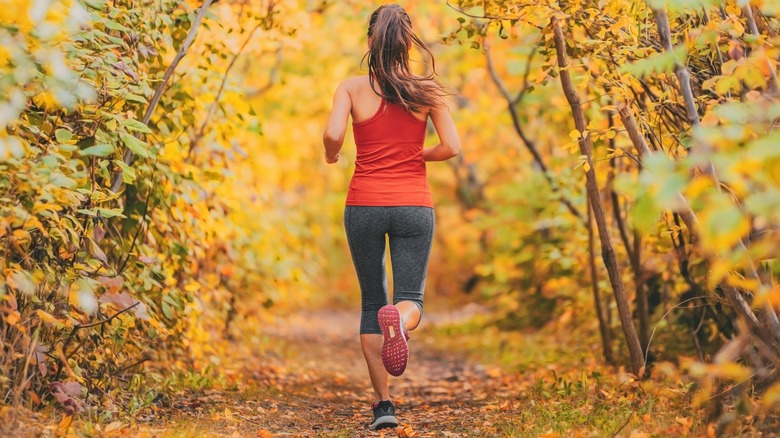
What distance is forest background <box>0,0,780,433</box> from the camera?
2723 millimetres

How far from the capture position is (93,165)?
11.5 ft

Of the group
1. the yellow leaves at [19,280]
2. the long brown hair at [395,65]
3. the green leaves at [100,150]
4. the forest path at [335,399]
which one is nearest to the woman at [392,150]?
the long brown hair at [395,65]

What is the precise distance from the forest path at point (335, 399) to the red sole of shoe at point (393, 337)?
41 cm

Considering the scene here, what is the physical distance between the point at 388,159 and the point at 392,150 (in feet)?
0.15

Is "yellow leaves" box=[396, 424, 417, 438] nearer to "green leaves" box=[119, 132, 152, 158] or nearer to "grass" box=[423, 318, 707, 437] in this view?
"grass" box=[423, 318, 707, 437]

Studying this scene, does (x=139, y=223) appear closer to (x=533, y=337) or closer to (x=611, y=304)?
(x=611, y=304)

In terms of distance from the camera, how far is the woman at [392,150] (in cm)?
368

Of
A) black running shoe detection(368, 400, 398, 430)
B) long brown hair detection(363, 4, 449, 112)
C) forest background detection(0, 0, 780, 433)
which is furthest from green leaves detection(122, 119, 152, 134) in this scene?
black running shoe detection(368, 400, 398, 430)

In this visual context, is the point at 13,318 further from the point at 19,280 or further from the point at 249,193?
the point at 249,193

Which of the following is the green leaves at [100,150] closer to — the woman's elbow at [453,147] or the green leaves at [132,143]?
the green leaves at [132,143]

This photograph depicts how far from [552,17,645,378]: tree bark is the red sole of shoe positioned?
1.29 m

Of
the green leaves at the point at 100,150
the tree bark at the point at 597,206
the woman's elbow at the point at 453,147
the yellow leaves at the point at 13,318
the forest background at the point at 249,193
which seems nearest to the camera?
the forest background at the point at 249,193

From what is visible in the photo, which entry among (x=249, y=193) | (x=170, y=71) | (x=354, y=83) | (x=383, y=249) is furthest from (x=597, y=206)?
(x=249, y=193)

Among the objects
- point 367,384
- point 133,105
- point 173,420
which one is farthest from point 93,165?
point 367,384
